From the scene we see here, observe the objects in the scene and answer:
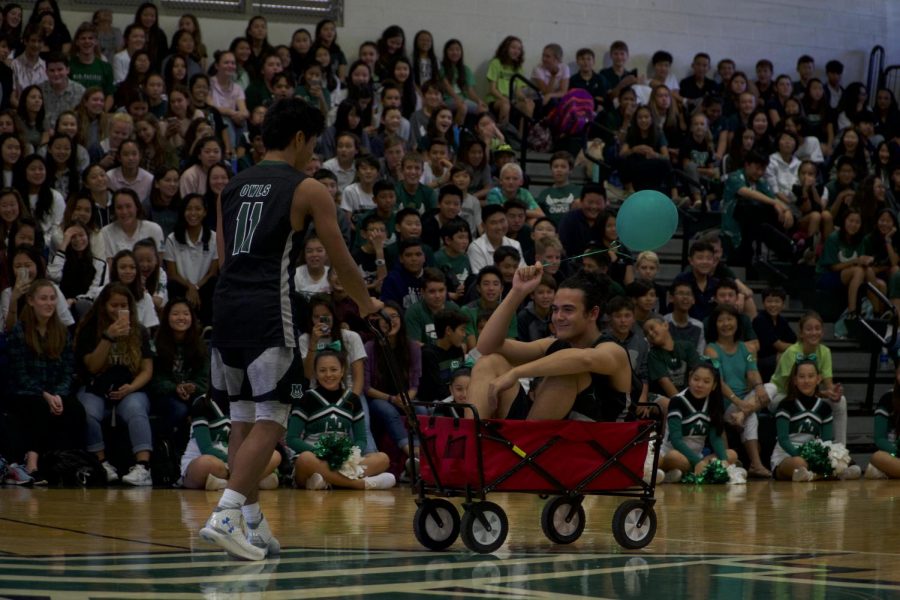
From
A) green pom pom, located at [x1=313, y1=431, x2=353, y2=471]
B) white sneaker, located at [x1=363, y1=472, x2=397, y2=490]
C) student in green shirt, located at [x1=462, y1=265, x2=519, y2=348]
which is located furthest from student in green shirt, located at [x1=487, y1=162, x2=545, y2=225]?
green pom pom, located at [x1=313, y1=431, x2=353, y2=471]

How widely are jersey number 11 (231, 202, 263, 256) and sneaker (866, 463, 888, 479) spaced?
282 inches

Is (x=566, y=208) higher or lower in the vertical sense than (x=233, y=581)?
higher

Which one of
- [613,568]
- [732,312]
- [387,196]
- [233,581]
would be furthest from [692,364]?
[233,581]

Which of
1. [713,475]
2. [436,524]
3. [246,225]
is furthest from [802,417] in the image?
[246,225]

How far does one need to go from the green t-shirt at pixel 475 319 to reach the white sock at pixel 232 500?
5355mm

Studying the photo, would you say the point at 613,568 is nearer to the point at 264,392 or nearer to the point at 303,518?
the point at 264,392

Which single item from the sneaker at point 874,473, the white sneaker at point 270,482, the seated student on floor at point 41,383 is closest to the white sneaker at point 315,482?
the white sneaker at point 270,482

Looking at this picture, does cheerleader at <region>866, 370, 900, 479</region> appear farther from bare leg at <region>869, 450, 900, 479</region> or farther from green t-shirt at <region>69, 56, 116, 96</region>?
green t-shirt at <region>69, 56, 116, 96</region>

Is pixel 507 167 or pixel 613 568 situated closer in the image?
pixel 613 568

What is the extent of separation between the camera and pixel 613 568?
15.1ft

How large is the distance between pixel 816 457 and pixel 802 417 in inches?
17.8

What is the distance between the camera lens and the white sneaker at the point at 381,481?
876 cm

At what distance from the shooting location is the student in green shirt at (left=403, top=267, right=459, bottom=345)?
10125mm

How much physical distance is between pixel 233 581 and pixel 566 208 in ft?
30.0
